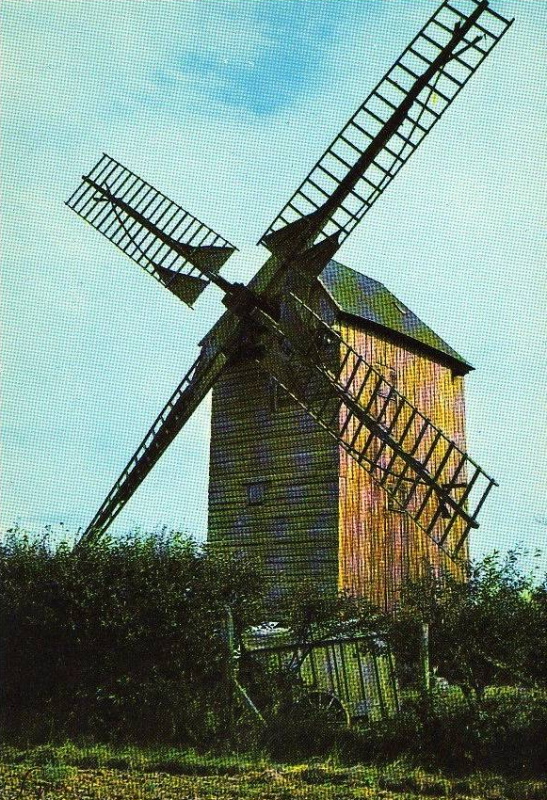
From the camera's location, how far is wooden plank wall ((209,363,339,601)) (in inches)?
693

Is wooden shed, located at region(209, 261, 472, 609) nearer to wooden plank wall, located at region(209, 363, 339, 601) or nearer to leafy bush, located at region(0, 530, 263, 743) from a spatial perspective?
wooden plank wall, located at region(209, 363, 339, 601)

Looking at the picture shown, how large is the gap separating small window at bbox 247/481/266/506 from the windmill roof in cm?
382

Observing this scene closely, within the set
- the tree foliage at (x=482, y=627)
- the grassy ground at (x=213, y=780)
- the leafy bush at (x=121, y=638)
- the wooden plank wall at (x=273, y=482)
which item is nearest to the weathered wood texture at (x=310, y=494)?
the wooden plank wall at (x=273, y=482)

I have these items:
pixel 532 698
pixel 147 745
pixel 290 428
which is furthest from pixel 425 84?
pixel 147 745

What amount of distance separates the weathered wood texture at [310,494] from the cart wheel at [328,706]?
4.39 metres

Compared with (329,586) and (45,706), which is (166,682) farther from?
(329,586)

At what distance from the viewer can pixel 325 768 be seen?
9.87 metres

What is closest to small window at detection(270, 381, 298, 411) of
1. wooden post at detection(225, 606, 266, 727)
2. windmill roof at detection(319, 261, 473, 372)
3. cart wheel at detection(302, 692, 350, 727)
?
windmill roof at detection(319, 261, 473, 372)

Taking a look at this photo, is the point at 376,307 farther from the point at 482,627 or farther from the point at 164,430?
the point at 482,627

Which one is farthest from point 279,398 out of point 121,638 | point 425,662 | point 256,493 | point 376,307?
point 425,662

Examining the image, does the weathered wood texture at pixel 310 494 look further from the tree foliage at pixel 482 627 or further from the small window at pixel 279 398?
the tree foliage at pixel 482 627

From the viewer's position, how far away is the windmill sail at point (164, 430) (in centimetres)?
1833

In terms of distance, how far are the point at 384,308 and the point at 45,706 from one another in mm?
10957

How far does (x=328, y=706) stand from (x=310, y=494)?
6.64 meters
